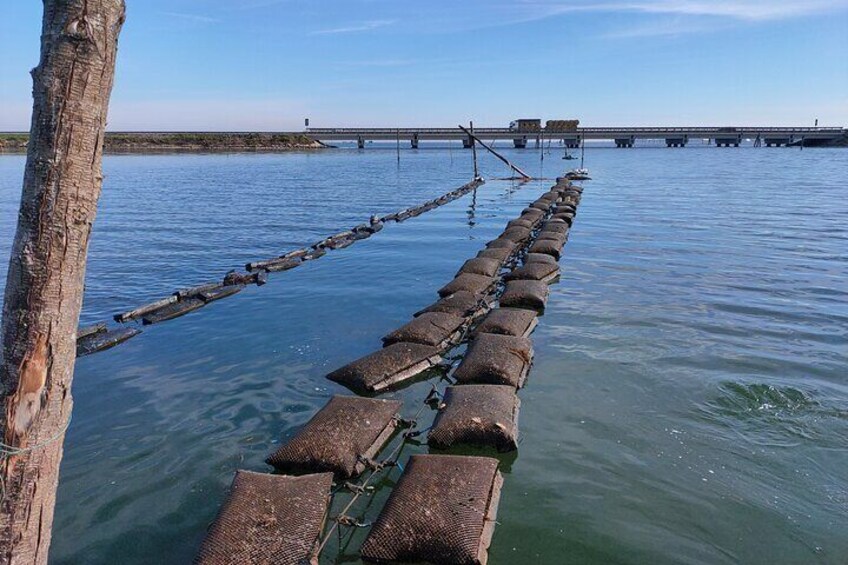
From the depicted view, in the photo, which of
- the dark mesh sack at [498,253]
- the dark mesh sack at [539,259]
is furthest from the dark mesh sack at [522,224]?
the dark mesh sack at [539,259]

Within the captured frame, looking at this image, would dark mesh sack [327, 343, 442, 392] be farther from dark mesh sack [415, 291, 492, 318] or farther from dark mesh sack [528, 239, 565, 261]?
dark mesh sack [528, 239, 565, 261]

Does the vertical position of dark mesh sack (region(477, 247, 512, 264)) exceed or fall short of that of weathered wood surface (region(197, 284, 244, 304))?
it exceeds it

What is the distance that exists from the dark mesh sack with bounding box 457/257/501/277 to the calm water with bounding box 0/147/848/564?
41.2 inches

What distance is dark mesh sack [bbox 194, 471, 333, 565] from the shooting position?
396 centimetres

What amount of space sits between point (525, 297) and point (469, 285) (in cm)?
112

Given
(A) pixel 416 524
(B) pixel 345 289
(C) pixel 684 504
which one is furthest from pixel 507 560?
(B) pixel 345 289

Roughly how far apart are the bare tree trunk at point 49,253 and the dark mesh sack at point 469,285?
825 centimetres

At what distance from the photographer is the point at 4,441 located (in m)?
2.65

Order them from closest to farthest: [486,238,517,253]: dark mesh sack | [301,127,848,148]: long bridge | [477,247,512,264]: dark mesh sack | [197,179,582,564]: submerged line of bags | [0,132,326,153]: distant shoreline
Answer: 1. [197,179,582,564]: submerged line of bags
2. [477,247,512,264]: dark mesh sack
3. [486,238,517,253]: dark mesh sack
4. [0,132,326,153]: distant shoreline
5. [301,127,848,148]: long bridge

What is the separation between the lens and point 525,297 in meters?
10.3

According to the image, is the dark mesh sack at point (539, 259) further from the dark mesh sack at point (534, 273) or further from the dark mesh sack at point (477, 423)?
the dark mesh sack at point (477, 423)

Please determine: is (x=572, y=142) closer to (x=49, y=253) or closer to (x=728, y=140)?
(x=728, y=140)

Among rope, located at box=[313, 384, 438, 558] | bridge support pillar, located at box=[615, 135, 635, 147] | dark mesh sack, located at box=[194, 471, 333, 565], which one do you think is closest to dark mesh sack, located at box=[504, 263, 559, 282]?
rope, located at box=[313, 384, 438, 558]

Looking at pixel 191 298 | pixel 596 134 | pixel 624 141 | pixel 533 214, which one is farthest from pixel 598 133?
pixel 191 298
